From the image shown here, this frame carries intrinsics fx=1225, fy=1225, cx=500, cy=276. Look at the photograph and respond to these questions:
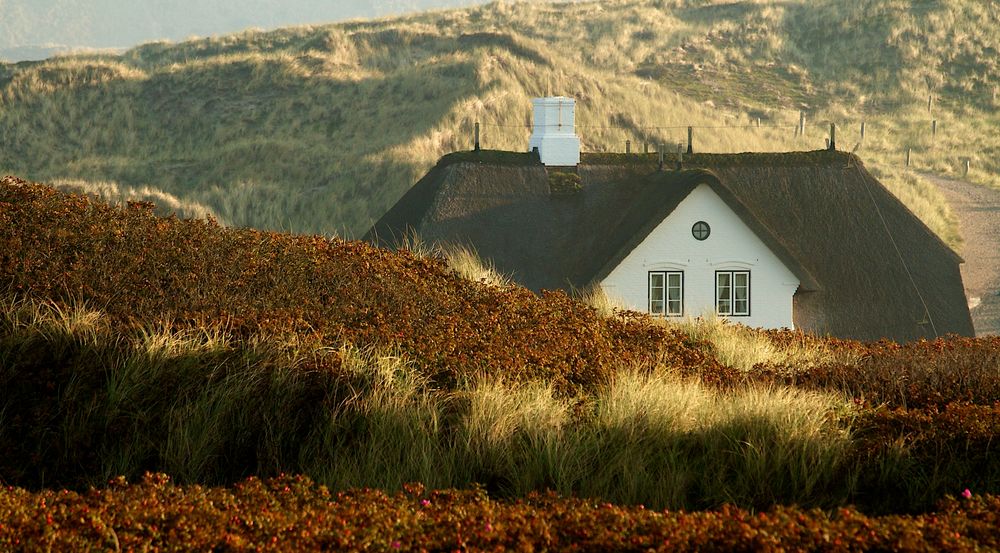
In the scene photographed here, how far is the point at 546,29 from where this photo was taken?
268 ft

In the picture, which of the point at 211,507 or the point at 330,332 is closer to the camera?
the point at 211,507

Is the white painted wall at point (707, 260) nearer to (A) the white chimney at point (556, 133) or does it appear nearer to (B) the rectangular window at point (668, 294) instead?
(B) the rectangular window at point (668, 294)

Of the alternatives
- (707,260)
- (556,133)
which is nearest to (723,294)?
(707,260)

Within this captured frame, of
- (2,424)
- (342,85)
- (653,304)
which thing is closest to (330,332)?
(2,424)

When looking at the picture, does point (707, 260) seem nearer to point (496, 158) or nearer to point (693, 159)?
point (693, 159)

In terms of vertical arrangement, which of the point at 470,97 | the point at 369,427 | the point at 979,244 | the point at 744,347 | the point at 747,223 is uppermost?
the point at 470,97

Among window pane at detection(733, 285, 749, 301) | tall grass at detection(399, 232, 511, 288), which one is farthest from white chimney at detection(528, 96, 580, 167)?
window pane at detection(733, 285, 749, 301)

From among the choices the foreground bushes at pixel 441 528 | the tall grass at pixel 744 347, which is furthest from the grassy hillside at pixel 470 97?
the foreground bushes at pixel 441 528

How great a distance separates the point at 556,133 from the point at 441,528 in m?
18.5

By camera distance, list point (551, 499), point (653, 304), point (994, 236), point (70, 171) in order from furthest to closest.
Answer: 1. point (70, 171)
2. point (994, 236)
3. point (653, 304)
4. point (551, 499)

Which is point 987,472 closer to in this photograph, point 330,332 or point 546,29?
point 330,332

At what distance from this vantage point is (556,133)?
25.2m

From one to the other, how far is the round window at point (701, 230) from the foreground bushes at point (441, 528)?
14.6 meters

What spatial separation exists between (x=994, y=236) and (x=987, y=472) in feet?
120
